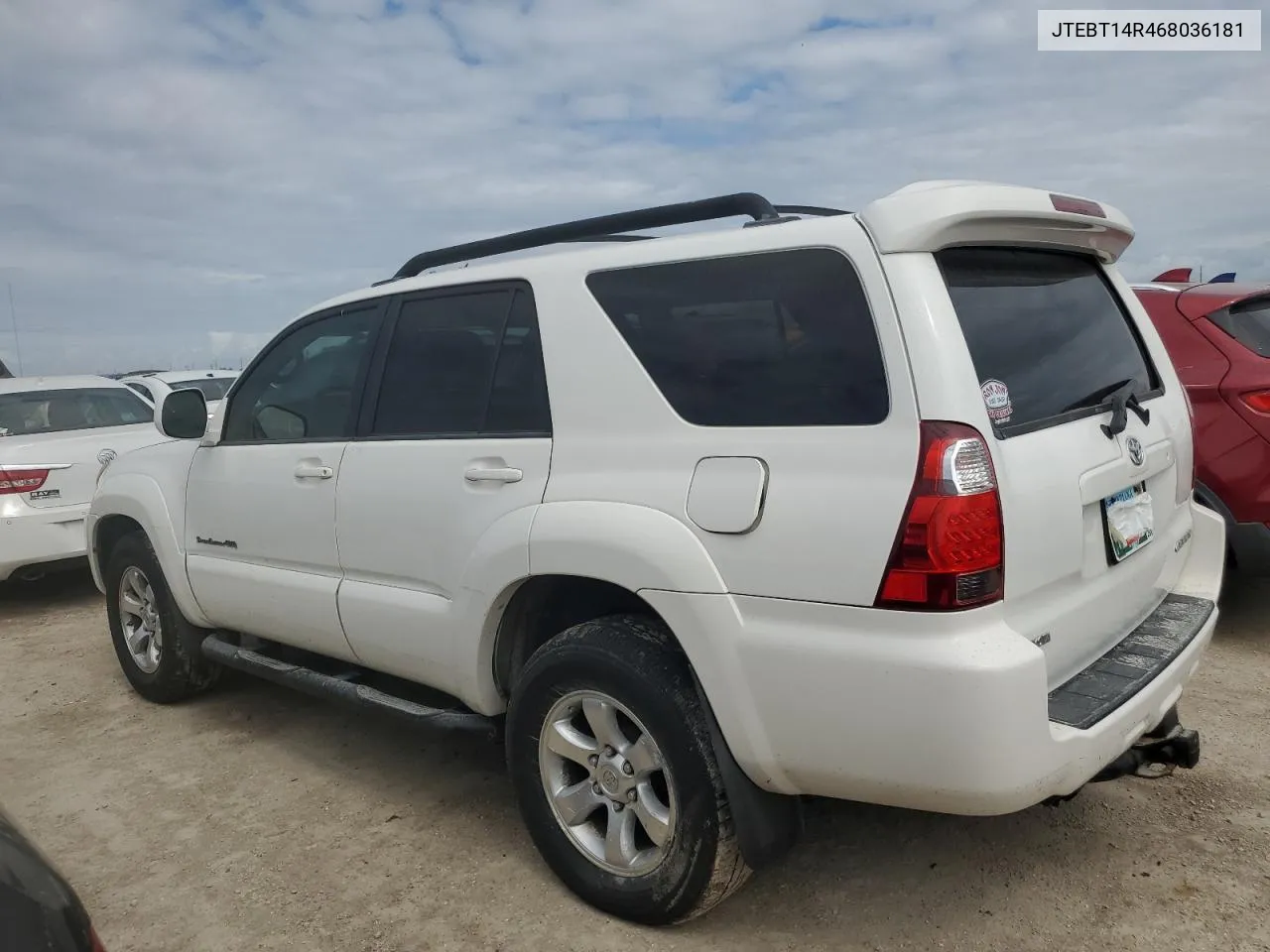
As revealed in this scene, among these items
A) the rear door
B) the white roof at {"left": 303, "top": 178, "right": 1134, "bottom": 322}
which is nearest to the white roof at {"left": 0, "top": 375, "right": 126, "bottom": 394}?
the white roof at {"left": 303, "top": 178, "right": 1134, "bottom": 322}

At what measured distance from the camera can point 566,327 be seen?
2865mm

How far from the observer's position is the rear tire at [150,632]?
4.50 metres

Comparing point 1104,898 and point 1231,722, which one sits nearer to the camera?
point 1104,898

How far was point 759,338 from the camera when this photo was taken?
2.46 m

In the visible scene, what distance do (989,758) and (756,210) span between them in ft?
4.99

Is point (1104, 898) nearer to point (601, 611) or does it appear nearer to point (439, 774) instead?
point (601, 611)

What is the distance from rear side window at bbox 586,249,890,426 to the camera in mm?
2291

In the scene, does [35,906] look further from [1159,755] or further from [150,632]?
[150,632]

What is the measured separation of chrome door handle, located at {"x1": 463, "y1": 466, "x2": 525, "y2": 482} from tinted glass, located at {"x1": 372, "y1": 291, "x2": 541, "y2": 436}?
149 millimetres

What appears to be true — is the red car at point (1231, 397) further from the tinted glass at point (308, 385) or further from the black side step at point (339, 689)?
the tinted glass at point (308, 385)

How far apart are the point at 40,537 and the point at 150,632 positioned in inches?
98.2

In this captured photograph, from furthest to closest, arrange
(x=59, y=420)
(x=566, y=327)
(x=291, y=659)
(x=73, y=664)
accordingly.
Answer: (x=59, y=420)
(x=73, y=664)
(x=291, y=659)
(x=566, y=327)

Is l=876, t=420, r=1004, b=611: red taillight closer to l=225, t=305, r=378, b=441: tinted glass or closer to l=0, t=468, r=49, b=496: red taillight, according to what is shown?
l=225, t=305, r=378, b=441: tinted glass

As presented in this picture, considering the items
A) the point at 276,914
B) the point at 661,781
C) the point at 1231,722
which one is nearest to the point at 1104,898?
the point at 661,781
